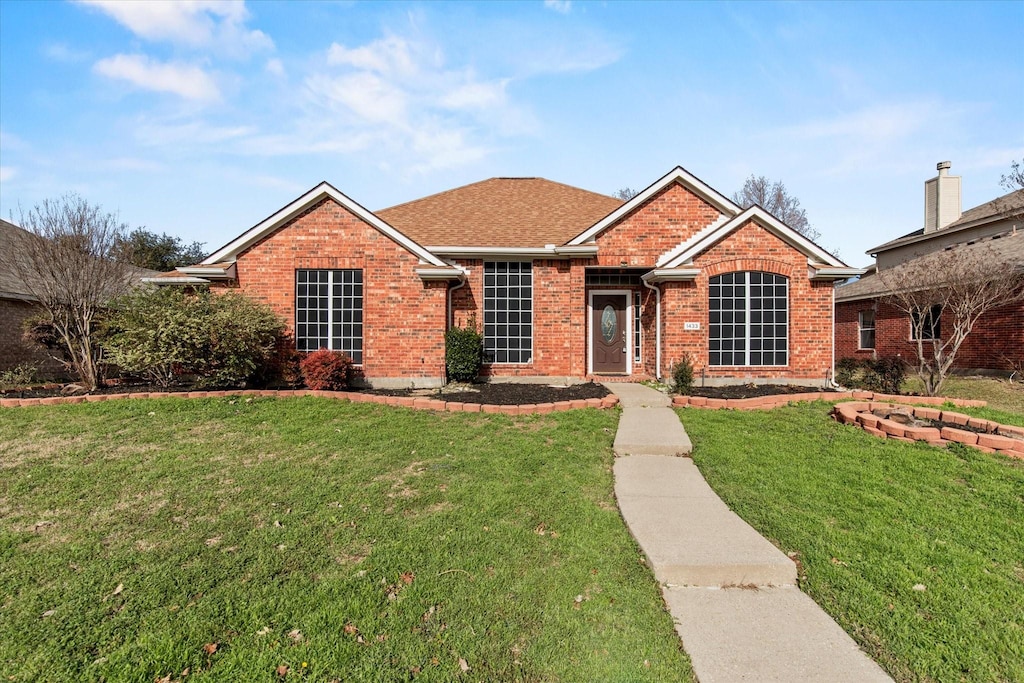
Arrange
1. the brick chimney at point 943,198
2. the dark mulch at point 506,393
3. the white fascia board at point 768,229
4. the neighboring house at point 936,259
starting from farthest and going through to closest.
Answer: the brick chimney at point 943,198 → the neighboring house at point 936,259 → the white fascia board at point 768,229 → the dark mulch at point 506,393

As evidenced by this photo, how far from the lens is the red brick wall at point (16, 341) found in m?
13.4

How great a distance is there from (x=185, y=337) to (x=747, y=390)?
1219 centimetres

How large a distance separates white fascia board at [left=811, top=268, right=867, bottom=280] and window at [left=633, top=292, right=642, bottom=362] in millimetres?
4439

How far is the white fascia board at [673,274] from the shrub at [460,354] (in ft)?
16.0

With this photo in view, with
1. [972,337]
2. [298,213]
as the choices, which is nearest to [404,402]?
[298,213]

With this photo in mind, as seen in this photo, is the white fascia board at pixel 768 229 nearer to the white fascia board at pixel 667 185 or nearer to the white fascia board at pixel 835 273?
the white fascia board at pixel 835 273

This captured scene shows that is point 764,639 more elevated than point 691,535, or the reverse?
point 691,535

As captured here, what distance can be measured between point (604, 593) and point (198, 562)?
313 centimetres

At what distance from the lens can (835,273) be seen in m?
12.2

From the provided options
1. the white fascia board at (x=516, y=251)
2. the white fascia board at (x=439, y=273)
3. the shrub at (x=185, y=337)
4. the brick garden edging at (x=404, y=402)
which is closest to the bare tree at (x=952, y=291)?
the white fascia board at (x=516, y=251)

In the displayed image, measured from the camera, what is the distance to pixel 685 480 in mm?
5723

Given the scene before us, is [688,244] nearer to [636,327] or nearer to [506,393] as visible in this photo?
[636,327]

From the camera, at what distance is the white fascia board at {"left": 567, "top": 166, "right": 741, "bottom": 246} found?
1297 cm

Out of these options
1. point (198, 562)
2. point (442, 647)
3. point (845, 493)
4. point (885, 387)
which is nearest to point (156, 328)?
point (198, 562)
